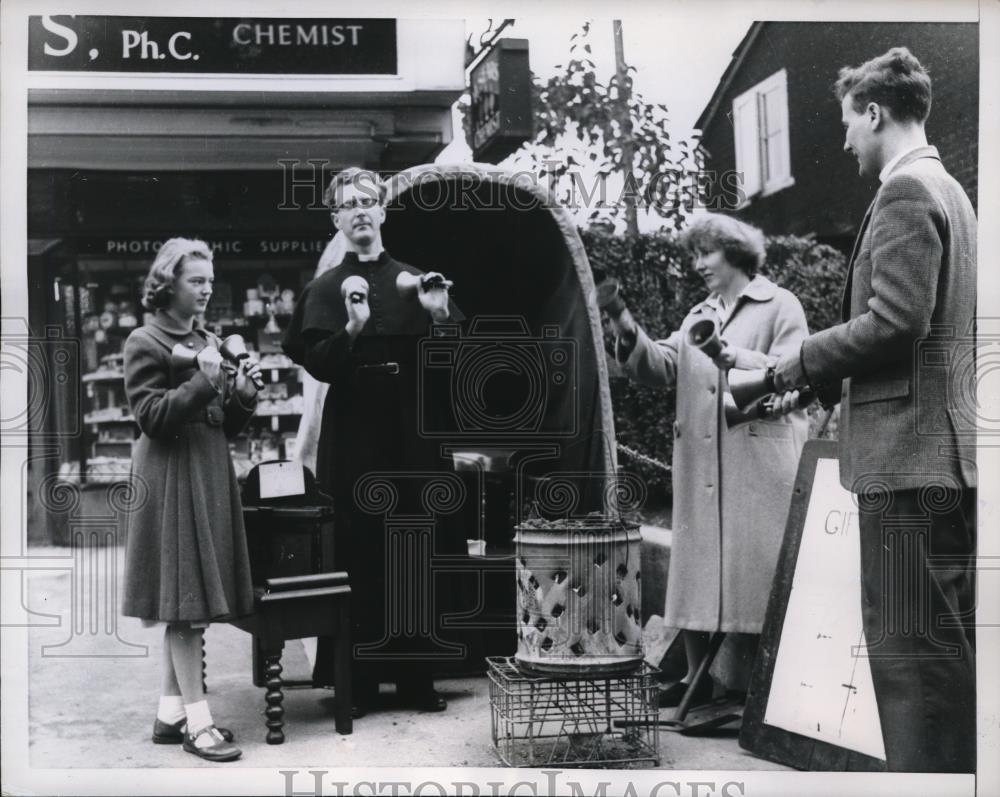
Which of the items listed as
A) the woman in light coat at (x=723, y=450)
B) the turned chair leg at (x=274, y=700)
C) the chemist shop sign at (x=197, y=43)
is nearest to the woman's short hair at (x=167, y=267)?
the chemist shop sign at (x=197, y=43)

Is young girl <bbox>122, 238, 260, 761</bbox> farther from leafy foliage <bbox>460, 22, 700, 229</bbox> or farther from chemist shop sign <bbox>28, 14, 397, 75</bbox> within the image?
leafy foliage <bbox>460, 22, 700, 229</bbox>

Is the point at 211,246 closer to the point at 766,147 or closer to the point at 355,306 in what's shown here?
the point at 355,306

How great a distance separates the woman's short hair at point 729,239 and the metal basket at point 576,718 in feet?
5.70

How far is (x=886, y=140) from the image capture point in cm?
488

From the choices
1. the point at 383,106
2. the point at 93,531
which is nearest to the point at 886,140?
the point at 383,106

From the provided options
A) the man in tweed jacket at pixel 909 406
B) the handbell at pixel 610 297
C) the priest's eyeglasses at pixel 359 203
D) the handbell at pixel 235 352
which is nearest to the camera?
the man in tweed jacket at pixel 909 406

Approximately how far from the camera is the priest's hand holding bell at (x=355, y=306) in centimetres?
534

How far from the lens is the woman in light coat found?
5.28m

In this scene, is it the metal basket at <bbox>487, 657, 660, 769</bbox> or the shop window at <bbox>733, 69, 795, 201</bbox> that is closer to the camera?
the metal basket at <bbox>487, 657, 660, 769</bbox>

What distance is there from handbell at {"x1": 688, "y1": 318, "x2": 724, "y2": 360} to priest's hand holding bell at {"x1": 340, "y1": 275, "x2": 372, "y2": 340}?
137 cm

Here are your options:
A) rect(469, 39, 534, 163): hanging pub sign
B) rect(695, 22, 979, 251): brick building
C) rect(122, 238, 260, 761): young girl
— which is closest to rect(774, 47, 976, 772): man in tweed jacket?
rect(695, 22, 979, 251): brick building

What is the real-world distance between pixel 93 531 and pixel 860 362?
3046mm

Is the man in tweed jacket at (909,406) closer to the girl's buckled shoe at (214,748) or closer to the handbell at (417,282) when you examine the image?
the handbell at (417,282)

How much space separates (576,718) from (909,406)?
173cm
